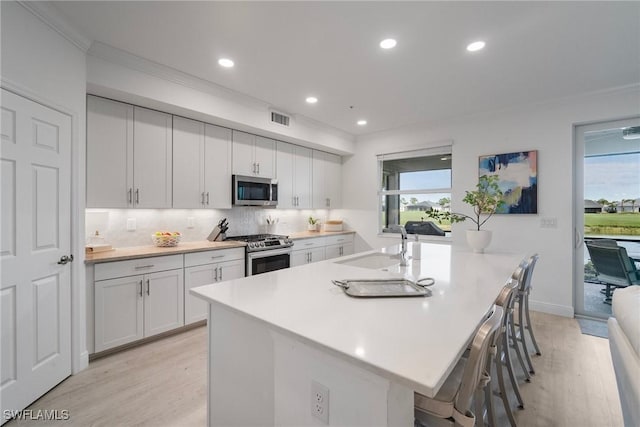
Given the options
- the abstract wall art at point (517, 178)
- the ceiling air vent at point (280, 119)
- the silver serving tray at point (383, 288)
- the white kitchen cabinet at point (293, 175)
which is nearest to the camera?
the silver serving tray at point (383, 288)

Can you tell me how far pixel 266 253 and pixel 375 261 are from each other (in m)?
1.65

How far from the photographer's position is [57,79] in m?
2.11

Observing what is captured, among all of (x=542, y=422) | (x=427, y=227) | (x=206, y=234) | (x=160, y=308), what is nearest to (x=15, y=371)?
(x=160, y=308)

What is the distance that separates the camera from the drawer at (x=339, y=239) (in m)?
5.00

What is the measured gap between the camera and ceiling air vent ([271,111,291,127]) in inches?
155

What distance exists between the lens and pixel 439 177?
4.68 metres

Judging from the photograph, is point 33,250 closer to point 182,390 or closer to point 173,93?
point 182,390

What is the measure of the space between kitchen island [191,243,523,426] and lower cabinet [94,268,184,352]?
1582 mm

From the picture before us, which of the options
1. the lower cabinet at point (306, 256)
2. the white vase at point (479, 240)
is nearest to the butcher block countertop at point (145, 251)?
the lower cabinet at point (306, 256)

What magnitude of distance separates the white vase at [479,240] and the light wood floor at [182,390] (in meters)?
1.07

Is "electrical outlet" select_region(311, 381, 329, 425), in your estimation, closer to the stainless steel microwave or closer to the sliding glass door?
the stainless steel microwave

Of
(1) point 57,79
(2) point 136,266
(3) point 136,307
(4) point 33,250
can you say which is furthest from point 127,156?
(3) point 136,307

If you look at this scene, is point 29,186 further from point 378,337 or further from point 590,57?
point 590,57

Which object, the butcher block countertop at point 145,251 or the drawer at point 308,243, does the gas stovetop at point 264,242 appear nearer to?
the butcher block countertop at point 145,251
